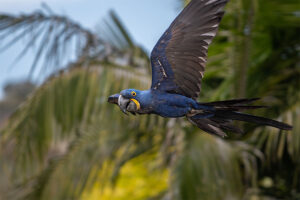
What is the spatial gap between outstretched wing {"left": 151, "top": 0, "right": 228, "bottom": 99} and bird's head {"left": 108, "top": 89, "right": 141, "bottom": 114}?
0.07 metres

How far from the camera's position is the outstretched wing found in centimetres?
68

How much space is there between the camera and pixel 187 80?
71 cm

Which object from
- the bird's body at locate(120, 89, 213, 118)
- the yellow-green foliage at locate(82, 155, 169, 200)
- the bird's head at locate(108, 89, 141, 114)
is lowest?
the yellow-green foliage at locate(82, 155, 169, 200)

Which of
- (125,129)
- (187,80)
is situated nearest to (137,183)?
(125,129)

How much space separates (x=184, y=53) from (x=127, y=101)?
14 cm

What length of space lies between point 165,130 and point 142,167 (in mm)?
435

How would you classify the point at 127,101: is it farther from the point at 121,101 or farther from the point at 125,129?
the point at 125,129

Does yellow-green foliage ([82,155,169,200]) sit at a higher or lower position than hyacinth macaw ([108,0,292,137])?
lower

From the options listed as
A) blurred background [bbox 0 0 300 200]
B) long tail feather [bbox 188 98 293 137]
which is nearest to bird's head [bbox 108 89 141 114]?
long tail feather [bbox 188 98 293 137]

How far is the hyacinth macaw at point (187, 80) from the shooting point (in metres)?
0.65

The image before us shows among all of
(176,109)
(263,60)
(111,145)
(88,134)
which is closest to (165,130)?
(111,145)

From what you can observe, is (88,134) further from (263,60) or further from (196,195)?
(263,60)

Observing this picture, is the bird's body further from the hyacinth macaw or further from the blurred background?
the blurred background

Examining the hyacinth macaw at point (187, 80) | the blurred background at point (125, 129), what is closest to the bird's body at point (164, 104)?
the hyacinth macaw at point (187, 80)
